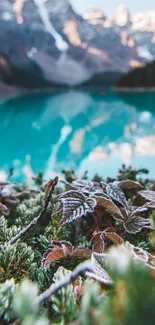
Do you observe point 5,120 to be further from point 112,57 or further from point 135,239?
point 112,57

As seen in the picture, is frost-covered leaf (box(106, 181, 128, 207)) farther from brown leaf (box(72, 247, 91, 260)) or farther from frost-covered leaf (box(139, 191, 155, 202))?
brown leaf (box(72, 247, 91, 260))

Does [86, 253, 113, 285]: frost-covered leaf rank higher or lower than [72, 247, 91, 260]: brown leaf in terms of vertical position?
lower

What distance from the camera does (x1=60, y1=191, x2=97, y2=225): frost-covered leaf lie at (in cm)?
51

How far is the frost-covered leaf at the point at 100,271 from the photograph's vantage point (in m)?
0.29

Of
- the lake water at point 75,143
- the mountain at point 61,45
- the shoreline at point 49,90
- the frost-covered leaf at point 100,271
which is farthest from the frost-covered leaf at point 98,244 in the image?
the mountain at point 61,45

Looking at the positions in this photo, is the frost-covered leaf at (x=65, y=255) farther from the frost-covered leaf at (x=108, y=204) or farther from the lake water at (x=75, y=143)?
the lake water at (x=75, y=143)

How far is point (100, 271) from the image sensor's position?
1.02 ft

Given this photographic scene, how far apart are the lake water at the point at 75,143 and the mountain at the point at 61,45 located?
37.6ft

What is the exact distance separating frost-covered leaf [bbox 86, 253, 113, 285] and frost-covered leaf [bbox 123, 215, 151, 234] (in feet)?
0.62

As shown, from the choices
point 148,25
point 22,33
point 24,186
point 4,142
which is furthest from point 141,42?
point 24,186

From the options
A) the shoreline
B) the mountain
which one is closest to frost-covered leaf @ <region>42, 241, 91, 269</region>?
the shoreline

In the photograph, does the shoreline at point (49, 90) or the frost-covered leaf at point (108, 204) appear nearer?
the frost-covered leaf at point (108, 204)

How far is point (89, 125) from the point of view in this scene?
250 inches

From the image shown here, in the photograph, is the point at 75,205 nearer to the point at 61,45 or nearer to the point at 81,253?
the point at 81,253
